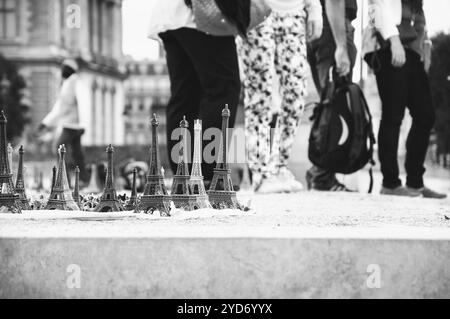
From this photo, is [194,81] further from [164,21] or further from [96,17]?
[96,17]

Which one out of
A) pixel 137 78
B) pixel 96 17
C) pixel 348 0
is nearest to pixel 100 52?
pixel 96 17

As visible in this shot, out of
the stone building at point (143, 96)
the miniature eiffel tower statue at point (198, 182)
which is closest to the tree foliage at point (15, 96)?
the miniature eiffel tower statue at point (198, 182)

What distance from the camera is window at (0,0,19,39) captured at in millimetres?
35781

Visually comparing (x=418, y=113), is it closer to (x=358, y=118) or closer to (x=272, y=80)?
(x=358, y=118)

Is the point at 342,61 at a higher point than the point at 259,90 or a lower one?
higher

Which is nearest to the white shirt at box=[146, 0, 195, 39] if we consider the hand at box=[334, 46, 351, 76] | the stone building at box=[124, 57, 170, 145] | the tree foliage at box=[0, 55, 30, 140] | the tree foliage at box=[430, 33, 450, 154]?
the hand at box=[334, 46, 351, 76]

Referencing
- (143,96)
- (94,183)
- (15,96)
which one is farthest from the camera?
(143,96)

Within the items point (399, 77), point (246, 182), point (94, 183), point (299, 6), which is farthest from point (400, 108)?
point (94, 183)

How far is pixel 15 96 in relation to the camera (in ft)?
110

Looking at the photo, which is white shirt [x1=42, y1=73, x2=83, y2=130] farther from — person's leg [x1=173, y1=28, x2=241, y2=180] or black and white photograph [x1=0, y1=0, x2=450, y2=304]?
person's leg [x1=173, y1=28, x2=241, y2=180]

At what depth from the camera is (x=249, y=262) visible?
2268mm

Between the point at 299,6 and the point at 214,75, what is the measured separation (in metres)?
2.00

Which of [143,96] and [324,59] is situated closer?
[324,59]

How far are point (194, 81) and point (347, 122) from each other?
74.6 inches
